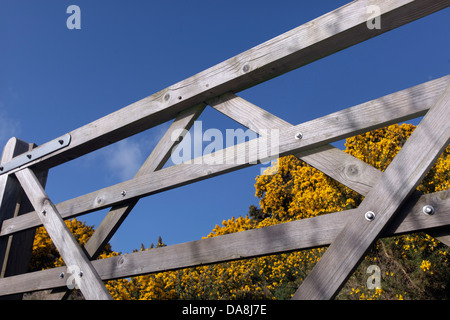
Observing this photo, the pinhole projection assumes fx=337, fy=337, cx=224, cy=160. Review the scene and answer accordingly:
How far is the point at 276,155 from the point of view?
6.21ft

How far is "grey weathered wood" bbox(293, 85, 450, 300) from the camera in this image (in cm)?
148

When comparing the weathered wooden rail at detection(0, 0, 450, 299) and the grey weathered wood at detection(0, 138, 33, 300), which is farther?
the grey weathered wood at detection(0, 138, 33, 300)

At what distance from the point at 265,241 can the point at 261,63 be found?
104cm

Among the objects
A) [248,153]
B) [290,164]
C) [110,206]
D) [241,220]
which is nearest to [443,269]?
[241,220]

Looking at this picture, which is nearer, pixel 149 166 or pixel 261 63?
pixel 261 63

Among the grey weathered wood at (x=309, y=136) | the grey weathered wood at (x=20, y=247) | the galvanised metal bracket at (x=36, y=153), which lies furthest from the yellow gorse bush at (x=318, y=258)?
the grey weathered wood at (x=309, y=136)

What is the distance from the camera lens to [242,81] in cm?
215

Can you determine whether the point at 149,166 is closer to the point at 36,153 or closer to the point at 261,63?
the point at 261,63

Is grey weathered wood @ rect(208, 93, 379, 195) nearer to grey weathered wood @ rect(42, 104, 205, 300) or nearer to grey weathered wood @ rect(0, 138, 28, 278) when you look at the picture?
grey weathered wood @ rect(42, 104, 205, 300)

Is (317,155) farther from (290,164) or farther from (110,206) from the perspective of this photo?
(290,164)

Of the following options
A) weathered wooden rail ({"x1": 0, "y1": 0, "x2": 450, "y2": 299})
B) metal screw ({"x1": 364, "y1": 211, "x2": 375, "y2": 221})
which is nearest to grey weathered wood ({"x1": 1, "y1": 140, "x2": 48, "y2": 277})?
weathered wooden rail ({"x1": 0, "y1": 0, "x2": 450, "y2": 299})

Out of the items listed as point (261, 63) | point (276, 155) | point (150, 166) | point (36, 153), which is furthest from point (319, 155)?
point (36, 153)

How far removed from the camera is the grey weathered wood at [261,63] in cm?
173

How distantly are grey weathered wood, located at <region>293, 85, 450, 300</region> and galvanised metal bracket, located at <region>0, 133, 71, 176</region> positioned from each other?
239cm
